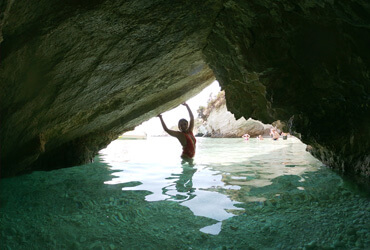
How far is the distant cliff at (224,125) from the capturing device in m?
32.5

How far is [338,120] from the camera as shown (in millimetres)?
3951

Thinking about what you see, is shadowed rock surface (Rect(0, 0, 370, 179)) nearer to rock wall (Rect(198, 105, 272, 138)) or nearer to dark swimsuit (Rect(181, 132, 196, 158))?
dark swimsuit (Rect(181, 132, 196, 158))

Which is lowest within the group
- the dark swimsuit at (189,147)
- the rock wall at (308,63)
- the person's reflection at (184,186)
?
the person's reflection at (184,186)

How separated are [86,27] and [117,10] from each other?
1.17 ft

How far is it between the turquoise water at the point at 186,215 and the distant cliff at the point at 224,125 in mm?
25903

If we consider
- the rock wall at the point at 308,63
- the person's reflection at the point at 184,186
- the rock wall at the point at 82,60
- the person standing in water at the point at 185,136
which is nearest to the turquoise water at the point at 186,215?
the person's reflection at the point at 184,186

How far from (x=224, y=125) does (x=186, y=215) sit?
34.1m

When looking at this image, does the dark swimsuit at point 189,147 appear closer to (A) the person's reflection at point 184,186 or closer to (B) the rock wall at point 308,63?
(A) the person's reflection at point 184,186

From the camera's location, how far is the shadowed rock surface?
7.43ft

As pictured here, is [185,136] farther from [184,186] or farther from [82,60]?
[82,60]

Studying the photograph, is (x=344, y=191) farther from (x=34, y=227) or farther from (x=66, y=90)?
(x=66, y=90)

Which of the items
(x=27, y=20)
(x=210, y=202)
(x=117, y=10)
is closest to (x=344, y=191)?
(x=210, y=202)

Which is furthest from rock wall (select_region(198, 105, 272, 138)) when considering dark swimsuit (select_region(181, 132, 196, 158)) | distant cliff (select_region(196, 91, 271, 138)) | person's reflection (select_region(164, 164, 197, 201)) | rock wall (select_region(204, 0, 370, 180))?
rock wall (select_region(204, 0, 370, 180))

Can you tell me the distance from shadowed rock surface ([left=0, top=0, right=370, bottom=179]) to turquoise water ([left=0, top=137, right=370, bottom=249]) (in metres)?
0.95
